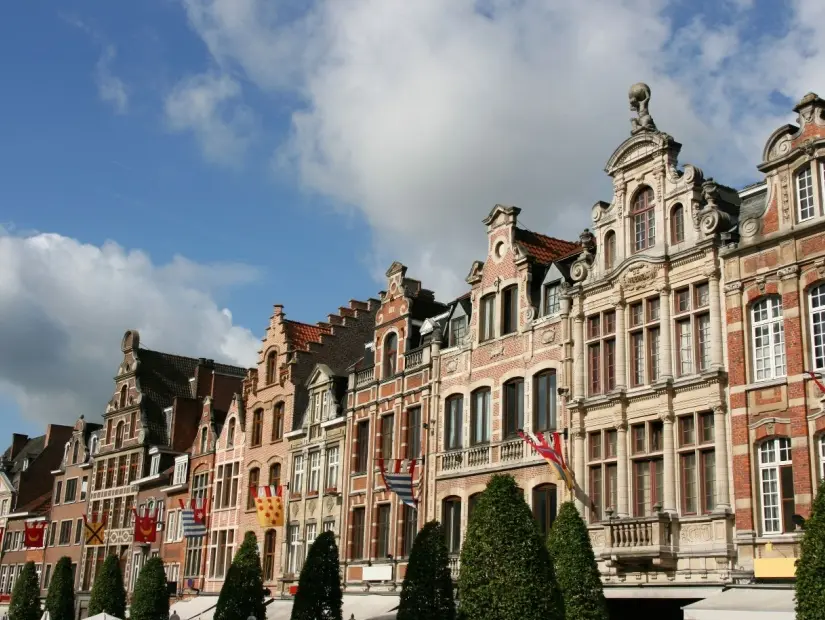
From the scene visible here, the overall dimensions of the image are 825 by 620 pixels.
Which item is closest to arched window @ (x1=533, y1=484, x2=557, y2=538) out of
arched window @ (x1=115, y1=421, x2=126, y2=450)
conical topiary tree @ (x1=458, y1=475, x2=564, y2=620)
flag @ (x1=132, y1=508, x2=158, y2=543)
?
conical topiary tree @ (x1=458, y1=475, x2=564, y2=620)

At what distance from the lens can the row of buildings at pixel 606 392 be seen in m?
23.3

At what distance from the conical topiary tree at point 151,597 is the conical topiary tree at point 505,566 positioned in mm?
21535

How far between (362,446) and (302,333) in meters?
9.30

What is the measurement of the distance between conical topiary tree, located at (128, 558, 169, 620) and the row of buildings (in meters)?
4.81

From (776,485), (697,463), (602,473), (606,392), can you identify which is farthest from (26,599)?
(776,485)

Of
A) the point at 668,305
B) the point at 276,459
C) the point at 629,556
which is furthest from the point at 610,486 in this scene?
the point at 276,459

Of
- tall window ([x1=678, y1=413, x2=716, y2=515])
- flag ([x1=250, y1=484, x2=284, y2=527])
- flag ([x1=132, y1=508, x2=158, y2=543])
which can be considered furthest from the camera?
flag ([x1=132, y1=508, x2=158, y2=543])

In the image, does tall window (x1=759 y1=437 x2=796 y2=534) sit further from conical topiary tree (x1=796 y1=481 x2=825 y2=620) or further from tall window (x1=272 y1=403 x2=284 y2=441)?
tall window (x1=272 y1=403 x2=284 y2=441)

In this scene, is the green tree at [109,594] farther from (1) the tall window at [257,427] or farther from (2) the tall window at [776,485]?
(2) the tall window at [776,485]

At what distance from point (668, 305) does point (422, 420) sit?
1103cm

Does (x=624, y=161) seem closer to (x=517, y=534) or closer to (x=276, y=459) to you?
(x=517, y=534)

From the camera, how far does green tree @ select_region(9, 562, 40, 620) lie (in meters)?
48.4

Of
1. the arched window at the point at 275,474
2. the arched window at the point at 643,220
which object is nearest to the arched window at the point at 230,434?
the arched window at the point at 275,474

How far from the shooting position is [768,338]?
77.9 ft
